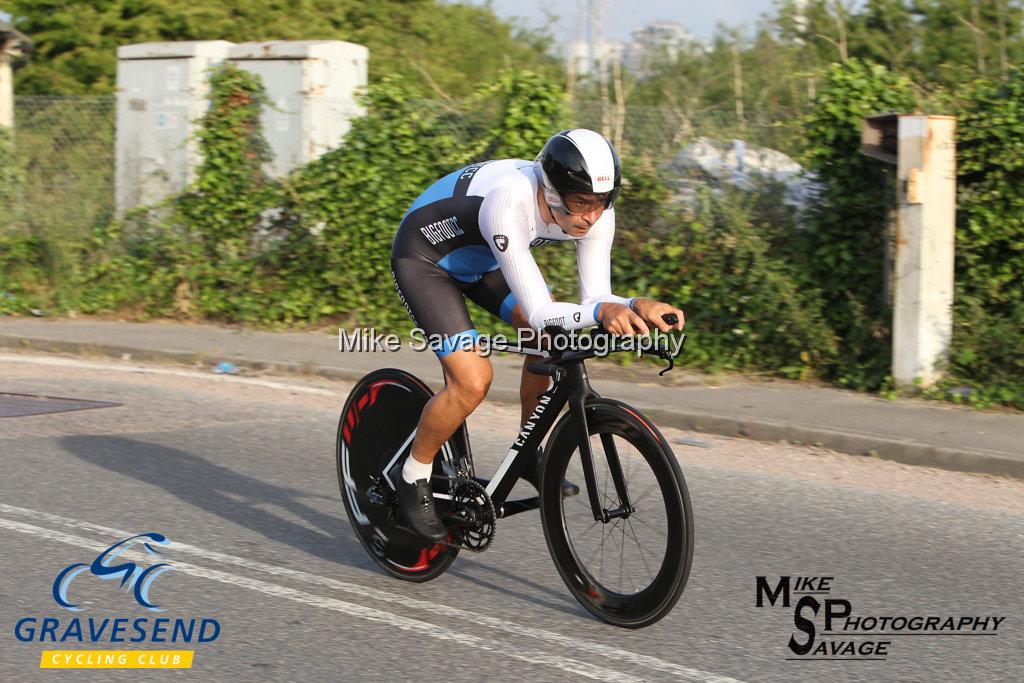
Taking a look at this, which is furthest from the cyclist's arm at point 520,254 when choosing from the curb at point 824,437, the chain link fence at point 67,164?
the chain link fence at point 67,164

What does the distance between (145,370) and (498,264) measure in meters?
6.85

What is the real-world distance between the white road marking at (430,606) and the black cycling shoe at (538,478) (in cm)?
54

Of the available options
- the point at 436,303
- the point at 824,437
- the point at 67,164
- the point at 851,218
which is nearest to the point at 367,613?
the point at 436,303

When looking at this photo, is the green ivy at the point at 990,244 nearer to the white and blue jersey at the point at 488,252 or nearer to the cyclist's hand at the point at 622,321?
the white and blue jersey at the point at 488,252

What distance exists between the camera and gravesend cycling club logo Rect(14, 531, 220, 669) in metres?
4.36

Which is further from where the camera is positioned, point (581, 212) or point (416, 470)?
point (416, 470)

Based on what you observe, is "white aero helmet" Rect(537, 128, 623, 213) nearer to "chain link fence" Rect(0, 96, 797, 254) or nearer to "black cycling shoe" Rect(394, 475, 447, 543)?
"black cycling shoe" Rect(394, 475, 447, 543)

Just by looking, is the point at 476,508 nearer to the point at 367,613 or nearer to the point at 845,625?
the point at 367,613

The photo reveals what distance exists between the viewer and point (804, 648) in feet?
14.9

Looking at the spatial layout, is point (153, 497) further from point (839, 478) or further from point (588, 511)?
point (839, 478)

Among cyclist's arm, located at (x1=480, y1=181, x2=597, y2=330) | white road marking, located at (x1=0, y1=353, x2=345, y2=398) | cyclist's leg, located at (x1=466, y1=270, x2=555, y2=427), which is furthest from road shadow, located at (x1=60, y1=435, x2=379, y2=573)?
white road marking, located at (x1=0, y1=353, x2=345, y2=398)

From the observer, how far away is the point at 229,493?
261 inches

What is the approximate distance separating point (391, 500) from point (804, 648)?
1.83 m

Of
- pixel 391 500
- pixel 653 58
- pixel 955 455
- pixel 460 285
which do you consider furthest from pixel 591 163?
pixel 653 58
